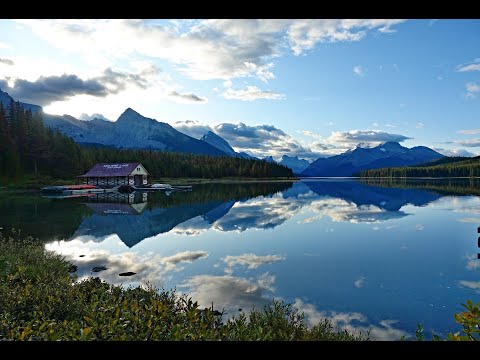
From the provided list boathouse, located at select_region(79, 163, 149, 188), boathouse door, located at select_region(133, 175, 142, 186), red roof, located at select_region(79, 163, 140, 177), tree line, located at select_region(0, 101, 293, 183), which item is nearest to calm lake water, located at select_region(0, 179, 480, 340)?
red roof, located at select_region(79, 163, 140, 177)

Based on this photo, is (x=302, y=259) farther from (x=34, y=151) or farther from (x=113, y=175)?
(x=34, y=151)

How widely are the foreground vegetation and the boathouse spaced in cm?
9300

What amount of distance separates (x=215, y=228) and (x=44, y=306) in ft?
87.4

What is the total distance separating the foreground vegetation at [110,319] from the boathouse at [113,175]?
92999mm

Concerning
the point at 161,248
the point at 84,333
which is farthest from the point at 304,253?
the point at 84,333

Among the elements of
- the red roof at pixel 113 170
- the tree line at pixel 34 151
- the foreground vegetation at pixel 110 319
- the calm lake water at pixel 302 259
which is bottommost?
the calm lake water at pixel 302 259

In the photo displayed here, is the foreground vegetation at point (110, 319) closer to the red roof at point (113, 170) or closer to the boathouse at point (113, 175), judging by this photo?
the red roof at point (113, 170)

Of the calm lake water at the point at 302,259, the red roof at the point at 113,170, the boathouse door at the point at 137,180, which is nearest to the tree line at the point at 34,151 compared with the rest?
the red roof at the point at 113,170

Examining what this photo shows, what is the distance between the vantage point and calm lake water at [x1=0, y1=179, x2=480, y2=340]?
593 inches

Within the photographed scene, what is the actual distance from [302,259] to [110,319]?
18.6 metres

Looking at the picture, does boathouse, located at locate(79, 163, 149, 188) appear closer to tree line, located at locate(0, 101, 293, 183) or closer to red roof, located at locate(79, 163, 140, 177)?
red roof, located at locate(79, 163, 140, 177)

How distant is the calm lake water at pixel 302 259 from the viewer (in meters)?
15.1
